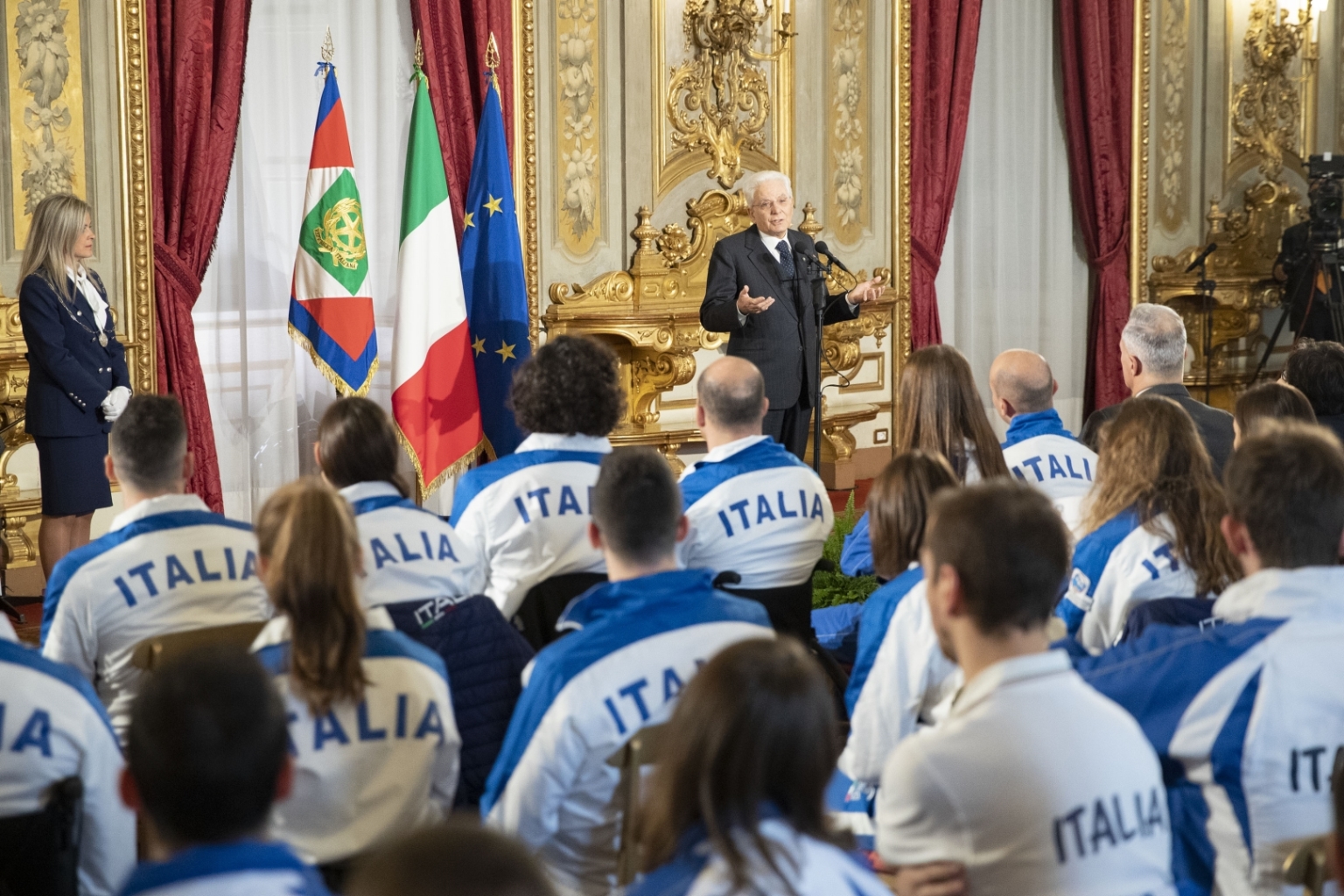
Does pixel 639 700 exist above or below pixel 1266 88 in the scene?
below

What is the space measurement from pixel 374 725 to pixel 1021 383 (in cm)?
230

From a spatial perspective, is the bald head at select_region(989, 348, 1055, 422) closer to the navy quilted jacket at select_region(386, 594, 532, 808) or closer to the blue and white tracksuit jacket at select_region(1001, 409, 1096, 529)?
the blue and white tracksuit jacket at select_region(1001, 409, 1096, 529)

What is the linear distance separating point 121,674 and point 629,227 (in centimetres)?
451

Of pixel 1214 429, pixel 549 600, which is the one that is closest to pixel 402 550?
pixel 549 600

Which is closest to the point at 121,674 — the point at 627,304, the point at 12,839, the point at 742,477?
the point at 12,839

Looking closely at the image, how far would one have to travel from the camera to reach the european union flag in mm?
5781

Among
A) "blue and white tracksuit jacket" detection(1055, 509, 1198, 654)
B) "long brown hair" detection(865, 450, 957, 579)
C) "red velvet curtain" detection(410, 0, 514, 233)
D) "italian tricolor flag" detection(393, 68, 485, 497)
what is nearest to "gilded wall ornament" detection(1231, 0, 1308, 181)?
"red velvet curtain" detection(410, 0, 514, 233)

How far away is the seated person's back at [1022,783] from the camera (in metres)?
1.64

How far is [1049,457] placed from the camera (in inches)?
151

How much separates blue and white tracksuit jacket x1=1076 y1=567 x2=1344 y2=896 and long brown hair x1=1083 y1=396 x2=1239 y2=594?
2.34ft

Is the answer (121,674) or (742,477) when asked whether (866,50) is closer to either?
(742,477)

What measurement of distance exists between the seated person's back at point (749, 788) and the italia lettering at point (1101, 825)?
305mm

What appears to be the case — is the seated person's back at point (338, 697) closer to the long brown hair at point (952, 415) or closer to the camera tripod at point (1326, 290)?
the long brown hair at point (952, 415)

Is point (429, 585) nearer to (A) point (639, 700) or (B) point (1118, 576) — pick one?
(A) point (639, 700)
